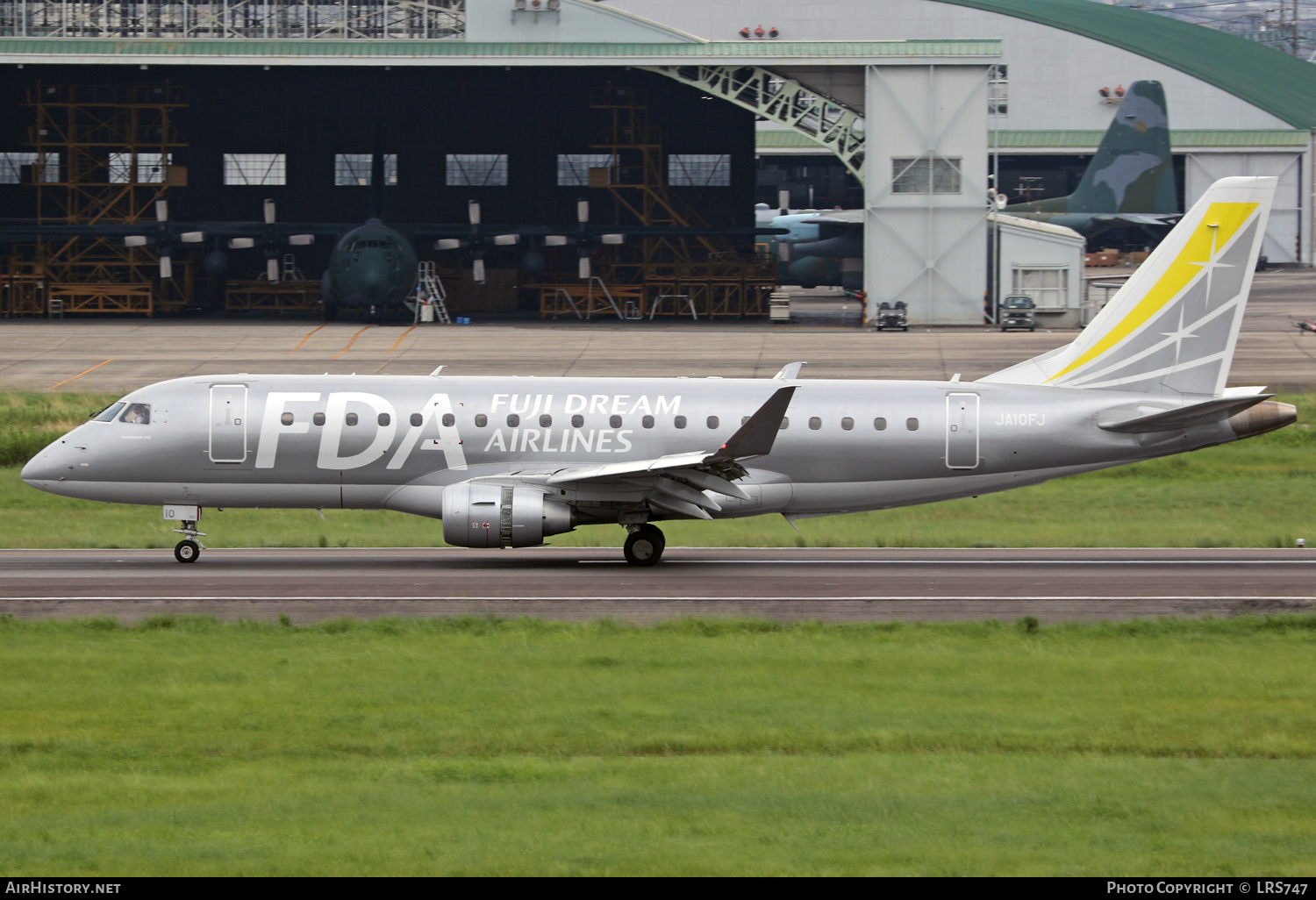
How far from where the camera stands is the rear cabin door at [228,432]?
27.1 metres

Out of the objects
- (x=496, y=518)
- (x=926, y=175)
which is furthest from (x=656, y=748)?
(x=926, y=175)

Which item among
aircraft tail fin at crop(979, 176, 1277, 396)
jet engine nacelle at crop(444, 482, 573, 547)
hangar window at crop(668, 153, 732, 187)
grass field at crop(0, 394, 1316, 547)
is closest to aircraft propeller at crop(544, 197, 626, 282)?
hangar window at crop(668, 153, 732, 187)

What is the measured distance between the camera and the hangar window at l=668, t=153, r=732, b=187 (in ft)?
284

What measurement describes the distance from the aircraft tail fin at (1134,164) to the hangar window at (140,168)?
209 feet

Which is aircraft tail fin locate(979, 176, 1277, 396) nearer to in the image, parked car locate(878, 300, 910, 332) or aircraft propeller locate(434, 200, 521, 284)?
parked car locate(878, 300, 910, 332)

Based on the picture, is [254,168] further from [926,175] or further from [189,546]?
[189,546]

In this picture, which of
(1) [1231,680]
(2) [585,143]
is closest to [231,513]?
(1) [1231,680]

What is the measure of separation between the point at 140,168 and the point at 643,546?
6753 centimetres

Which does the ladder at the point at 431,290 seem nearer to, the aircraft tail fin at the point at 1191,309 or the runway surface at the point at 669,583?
the runway surface at the point at 669,583

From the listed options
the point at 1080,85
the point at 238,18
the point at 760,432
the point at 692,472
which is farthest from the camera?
the point at 1080,85

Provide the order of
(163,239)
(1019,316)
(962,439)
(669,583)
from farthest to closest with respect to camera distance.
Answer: (163,239)
(1019,316)
(962,439)
(669,583)

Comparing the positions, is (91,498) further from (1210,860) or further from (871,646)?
(1210,860)

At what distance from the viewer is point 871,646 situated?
19812 millimetres

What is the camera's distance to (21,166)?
84438 mm
